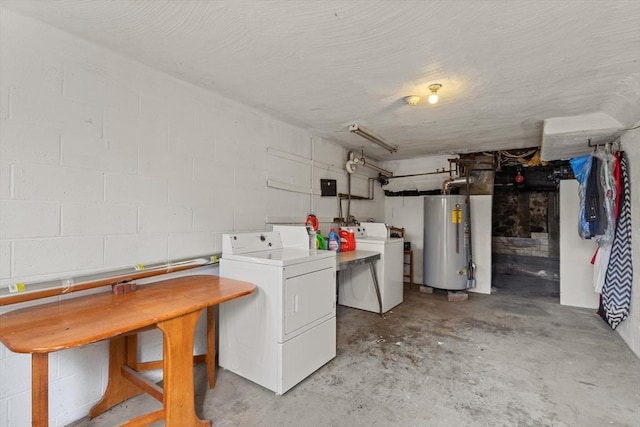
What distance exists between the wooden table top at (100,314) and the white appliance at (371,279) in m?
1.96

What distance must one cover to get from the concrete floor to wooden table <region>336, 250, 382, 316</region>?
1.44ft

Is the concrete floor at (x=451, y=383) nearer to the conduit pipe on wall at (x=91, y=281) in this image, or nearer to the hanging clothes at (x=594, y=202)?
the conduit pipe on wall at (x=91, y=281)

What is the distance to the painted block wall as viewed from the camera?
1518 mm

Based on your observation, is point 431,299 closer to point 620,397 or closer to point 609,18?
point 620,397

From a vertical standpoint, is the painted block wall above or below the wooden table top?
above

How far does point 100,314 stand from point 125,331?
29cm

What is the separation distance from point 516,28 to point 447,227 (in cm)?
305

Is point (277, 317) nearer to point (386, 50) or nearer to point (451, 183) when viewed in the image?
point (386, 50)

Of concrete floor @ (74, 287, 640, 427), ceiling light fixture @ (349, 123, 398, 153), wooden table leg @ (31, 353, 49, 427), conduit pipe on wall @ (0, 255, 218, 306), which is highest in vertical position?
ceiling light fixture @ (349, 123, 398, 153)

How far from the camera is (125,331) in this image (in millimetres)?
1245

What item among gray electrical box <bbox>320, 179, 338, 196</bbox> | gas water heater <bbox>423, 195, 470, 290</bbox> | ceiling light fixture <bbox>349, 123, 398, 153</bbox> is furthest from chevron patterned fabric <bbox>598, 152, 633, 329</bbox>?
gray electrical box <bbox>320, 179, 338, 196</bbox>

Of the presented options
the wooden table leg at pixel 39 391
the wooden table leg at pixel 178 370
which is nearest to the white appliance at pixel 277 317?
the wooden table leg at pixel 178 370

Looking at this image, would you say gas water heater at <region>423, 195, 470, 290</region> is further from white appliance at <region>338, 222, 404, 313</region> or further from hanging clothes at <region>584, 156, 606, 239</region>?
hanging clothes at <region>584, 156, 606, 239</region>

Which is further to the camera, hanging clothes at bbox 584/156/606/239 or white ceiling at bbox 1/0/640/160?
hanging clothes at bbox 584/156/606/239
